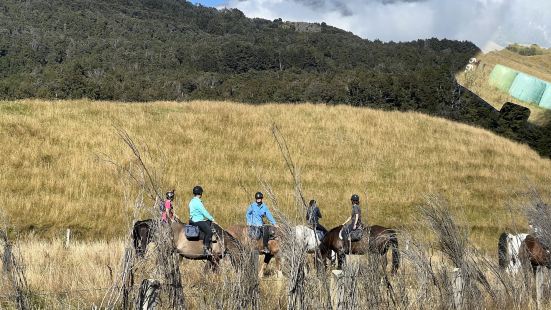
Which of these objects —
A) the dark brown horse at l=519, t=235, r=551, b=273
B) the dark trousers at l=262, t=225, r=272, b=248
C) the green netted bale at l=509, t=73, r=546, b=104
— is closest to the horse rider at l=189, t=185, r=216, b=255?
the dark trousers at l=262, t=225, r=272, b=248

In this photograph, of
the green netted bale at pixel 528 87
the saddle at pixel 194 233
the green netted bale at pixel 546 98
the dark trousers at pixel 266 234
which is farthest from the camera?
the green netted bale at pixel 546 98

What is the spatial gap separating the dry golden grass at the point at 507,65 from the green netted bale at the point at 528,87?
59cm

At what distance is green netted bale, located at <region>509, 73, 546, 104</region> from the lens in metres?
23.3

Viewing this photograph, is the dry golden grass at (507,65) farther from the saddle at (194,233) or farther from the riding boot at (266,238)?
the saddle at (194,233)

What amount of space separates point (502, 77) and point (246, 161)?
12.5 m

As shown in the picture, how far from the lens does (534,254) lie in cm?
1044

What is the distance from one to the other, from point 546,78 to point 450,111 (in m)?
59.2

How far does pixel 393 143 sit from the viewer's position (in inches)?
1313

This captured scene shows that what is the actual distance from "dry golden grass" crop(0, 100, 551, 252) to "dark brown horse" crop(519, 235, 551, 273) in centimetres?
577

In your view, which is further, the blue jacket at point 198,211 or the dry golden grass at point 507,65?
the dry golden grass at point 507,65

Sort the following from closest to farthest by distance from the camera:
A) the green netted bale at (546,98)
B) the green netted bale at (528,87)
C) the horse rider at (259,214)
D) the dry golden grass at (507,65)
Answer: the horse rider at (259,214), the green netted bale at (528,87), the green netted bale at (546,98), the dry golden grass at (507,65)

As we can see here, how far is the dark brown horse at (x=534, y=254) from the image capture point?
26.2 ft

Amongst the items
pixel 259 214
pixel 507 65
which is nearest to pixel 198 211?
pixel 259 214

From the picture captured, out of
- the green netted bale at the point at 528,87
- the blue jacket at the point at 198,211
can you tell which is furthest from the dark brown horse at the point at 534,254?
the green netted bale at the point at 528,87
